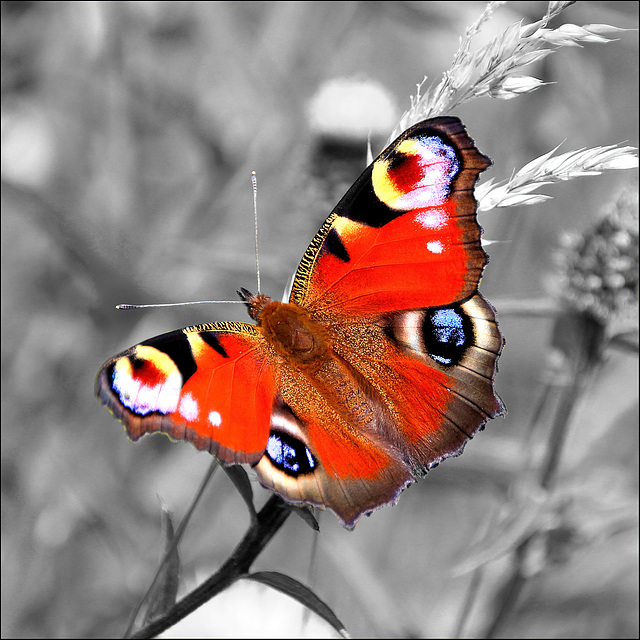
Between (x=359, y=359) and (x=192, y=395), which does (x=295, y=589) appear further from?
(x=359, y=359)

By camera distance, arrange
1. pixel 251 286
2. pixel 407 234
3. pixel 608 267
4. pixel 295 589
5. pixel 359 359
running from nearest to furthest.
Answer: pixel 295 589
pixel 407 234
pixel 359 359
pixel 608 267
pixel 251 286

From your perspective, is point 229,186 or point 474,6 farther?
point 474,6

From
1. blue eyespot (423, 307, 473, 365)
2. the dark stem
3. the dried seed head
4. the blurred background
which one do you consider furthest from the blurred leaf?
the dried seed head

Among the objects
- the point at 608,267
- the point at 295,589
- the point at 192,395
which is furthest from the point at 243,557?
the point at 608,267

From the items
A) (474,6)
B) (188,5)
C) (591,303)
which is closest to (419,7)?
(474,6)

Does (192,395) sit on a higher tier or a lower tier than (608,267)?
lower

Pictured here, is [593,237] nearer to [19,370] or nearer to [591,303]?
[591,303]

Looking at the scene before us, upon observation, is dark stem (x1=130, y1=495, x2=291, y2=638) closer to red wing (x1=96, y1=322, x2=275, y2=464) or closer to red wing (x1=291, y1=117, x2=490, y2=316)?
red wing (x1=96, y1=322, x2=275, y2=464)

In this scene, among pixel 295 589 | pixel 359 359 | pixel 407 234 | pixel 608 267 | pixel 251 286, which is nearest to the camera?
pixel 295 589
